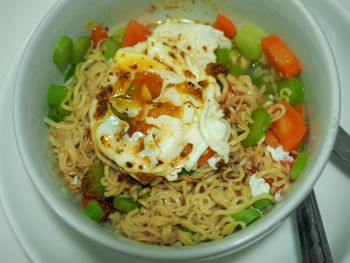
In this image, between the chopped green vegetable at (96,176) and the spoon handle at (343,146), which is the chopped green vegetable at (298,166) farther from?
the chopped green vegetable at (96,176)

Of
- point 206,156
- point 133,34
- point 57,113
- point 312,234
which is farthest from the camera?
point 133,34

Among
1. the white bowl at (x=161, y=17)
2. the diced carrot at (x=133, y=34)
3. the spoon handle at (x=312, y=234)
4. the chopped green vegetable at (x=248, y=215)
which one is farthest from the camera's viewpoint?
the diced carrot at (x=133, y=34)

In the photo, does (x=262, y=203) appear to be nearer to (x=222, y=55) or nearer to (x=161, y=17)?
(x=222, y=55)

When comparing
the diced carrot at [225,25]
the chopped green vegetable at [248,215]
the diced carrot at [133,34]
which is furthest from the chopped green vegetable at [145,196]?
the diced carrot at [225,25]

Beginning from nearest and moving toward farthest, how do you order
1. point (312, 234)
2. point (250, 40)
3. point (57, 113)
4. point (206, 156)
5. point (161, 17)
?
point (312, 234), point (206, 156), point (57, 113), point (250, 40), point (161, 17)

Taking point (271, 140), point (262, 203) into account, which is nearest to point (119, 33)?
point (271, 140)

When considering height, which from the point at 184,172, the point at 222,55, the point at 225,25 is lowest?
the point at 184,172
